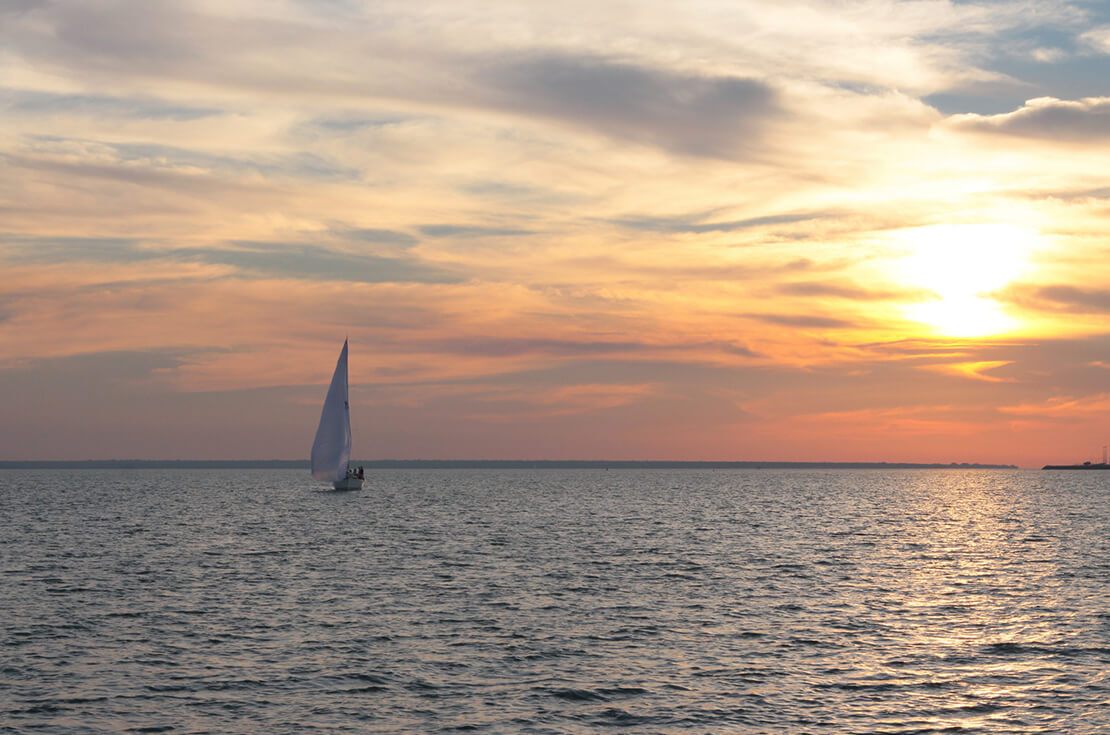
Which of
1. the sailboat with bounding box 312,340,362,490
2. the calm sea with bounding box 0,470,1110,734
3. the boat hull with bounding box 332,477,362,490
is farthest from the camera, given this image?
the boat hull with bounding box 332,477,362,490

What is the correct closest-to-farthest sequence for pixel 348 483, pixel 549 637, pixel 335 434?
pixel 549 637 < pixel 335 434 < pixel 348 483

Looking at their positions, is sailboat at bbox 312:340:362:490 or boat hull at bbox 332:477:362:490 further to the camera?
boat hull at bbox 332:477:362:490

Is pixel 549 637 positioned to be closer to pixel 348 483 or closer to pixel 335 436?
pixel 335 436

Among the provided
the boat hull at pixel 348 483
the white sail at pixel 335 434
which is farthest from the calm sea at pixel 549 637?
the boat hull at pixel 348 483

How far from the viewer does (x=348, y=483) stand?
16962 cm

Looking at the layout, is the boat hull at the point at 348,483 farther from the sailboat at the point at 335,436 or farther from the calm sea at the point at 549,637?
the calm sea at the point at 549,637

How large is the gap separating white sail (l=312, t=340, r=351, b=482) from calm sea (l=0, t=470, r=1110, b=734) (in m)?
57.1

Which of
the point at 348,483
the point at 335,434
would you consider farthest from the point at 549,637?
the point at 348,483

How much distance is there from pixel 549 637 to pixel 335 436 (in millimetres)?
114718

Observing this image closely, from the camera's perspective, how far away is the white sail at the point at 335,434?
151 m

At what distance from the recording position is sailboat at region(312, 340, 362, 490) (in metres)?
151

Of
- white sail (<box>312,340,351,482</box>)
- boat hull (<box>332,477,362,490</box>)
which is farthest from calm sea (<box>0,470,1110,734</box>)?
boat hull (<box>332,477,362,490</box>)

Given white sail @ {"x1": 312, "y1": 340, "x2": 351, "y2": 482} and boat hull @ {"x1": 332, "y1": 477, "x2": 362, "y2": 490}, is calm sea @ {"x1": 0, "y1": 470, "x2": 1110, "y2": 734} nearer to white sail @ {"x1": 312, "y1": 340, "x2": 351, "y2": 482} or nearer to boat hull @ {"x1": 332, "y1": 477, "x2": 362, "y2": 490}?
white sail @ {"x1": 312, "y1": 340, "x2": 351, "y2": 482}

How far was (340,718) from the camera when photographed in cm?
3194
